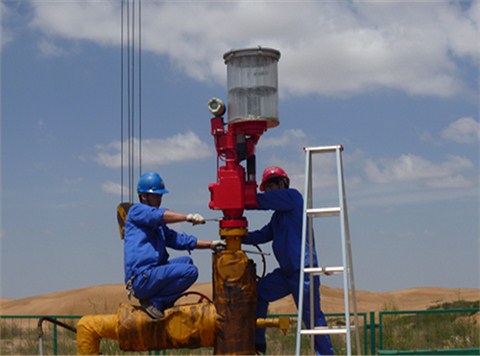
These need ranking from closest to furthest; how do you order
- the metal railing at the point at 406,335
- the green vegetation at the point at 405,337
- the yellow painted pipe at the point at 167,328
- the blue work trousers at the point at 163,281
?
the blue work trousers at the point at 163,281 → the yellow painted pipe at the point at 167,328 → the metal railing at the point at 406,335 → the green vegetation at the point at 405,337

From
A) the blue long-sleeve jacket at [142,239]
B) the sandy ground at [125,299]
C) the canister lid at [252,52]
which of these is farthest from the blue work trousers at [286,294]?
the sandy ground at [125,299]

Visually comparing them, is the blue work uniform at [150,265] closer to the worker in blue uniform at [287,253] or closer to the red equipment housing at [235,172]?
the red equipment housing at [235,172]

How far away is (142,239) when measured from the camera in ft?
30.2

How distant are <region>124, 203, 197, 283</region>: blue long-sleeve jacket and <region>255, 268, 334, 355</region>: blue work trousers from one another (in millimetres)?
1155

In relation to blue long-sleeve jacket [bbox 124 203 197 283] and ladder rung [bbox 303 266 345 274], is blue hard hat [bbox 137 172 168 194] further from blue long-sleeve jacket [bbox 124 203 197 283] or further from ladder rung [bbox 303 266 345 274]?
ladder rung [bbox 303 266 345 274]

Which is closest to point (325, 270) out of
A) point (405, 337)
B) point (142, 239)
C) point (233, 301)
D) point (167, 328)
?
point (233, 301)

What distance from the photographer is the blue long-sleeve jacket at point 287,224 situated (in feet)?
30.6

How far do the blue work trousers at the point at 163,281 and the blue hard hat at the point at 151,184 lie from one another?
0.79 m

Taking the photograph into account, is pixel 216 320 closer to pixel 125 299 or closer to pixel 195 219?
pixel 195 219

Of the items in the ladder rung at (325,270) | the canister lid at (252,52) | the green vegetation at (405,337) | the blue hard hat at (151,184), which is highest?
the canister lid at (252,52)

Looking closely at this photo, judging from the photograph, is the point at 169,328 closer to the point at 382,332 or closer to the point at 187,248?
the point at 187,248

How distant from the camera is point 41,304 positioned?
41219mm

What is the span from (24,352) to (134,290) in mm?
8248

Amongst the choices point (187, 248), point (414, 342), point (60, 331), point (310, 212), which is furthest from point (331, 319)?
point (310, 212)
